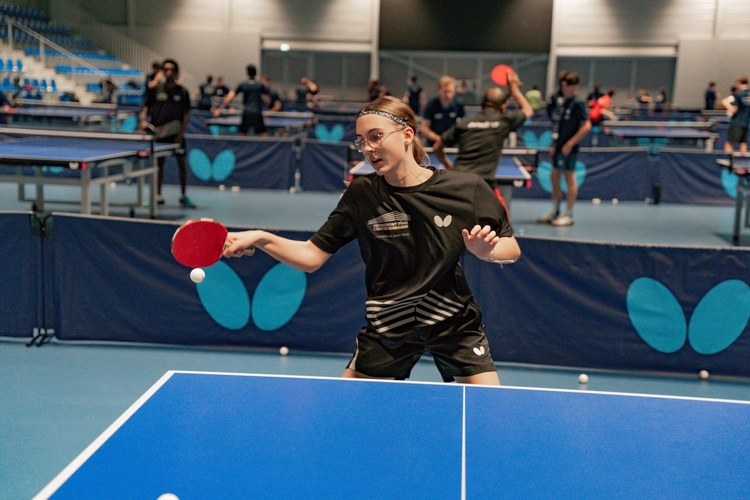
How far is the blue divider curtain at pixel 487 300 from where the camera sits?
4.84 metres

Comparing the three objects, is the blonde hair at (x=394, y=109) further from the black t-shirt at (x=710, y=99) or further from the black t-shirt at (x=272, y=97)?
the black t-shirt at (x=710, y=99)

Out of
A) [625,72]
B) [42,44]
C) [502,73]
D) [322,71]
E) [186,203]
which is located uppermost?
[625,72]

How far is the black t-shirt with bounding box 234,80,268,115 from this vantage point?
12.0 meters

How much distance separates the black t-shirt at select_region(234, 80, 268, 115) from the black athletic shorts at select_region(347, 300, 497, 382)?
9726mm

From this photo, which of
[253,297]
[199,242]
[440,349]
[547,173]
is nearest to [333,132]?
[547,173]

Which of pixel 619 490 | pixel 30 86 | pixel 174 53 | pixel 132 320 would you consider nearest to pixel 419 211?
pixel 619 490

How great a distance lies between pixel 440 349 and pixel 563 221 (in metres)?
7.18

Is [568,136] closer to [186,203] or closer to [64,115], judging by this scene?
[186,203]

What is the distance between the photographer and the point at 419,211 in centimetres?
271

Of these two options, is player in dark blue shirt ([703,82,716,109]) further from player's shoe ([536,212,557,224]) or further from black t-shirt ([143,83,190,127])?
black t-shirt ([143,83,190,127])

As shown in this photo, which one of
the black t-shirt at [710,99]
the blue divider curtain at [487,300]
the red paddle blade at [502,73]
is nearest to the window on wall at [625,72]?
the black t-shirt at [710,99]

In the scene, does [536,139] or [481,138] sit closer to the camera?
[481,138]

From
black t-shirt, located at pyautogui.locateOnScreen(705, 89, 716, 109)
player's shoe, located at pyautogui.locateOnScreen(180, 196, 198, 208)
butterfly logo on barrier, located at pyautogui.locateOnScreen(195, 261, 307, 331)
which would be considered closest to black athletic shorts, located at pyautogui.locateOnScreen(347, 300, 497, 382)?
butterfly logo on barrier, located at pyautogui.locateOnScreen(195, 261, 307, 331)

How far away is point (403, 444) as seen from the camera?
2029 mm
